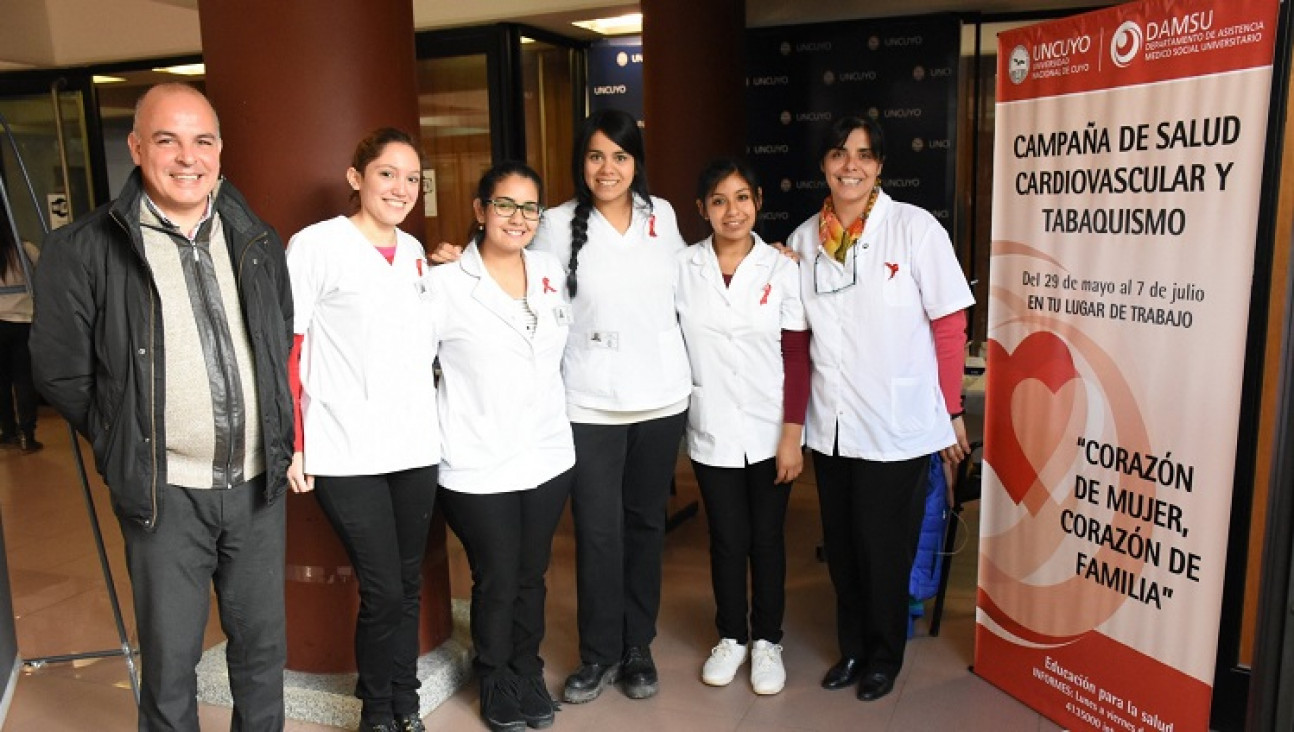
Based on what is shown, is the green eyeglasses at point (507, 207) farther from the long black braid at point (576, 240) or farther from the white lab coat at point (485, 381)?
the long black braid at point (576, 240)

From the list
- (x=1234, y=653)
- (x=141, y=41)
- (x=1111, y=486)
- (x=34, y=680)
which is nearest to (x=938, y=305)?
(x=1111, y=486)

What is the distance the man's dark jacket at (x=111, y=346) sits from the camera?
2066 mm

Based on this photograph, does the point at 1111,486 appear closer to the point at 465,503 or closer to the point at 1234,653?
the point at 1234,653

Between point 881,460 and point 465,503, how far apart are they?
3.92 ft

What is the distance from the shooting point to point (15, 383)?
6.65 metres

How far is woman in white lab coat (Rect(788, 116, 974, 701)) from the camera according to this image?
291 centimetres

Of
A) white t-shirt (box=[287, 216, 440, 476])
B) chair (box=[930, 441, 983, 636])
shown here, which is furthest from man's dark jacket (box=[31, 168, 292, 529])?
chair (box=[930, 441, 983, 636])

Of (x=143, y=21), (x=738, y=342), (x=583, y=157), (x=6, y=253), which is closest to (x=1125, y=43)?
(x=738, y=342)

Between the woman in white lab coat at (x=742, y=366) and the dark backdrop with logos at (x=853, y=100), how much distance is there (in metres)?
3.06

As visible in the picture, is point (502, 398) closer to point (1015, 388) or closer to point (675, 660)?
point (675, 660)

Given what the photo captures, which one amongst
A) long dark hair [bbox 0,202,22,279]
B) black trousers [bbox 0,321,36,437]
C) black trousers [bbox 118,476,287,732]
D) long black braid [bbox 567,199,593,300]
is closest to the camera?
black trousers [bbox 118,476,287,732]

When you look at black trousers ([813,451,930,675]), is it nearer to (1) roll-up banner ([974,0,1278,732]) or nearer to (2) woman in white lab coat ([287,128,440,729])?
(1) roll-up banner ([974,0,1278,732])

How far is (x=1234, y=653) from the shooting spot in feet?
9.11

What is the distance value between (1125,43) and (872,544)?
1527mm
